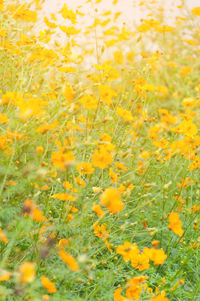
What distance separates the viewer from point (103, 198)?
0.96 metres

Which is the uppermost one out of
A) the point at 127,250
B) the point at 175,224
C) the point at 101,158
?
the point at 101,158

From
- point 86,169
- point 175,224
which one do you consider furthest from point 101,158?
point 175,224

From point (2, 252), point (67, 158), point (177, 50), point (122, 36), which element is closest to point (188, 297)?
point (2, 252)

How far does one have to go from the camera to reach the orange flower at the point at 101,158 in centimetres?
145

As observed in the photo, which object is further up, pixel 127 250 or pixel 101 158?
pixel 101 158

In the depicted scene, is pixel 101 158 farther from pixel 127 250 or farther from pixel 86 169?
pixel 127 250

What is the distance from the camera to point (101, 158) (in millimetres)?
1472

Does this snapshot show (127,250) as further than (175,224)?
No

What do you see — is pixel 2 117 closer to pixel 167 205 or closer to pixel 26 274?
pixel 26 274

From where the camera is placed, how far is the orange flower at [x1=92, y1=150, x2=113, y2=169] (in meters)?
1.45

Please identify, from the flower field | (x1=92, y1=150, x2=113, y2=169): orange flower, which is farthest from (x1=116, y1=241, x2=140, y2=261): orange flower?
(x1=92, y1=150, x2=113, y2=169): orange flower

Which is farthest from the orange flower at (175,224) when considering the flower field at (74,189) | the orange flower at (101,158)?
the orange flower at (101,158)

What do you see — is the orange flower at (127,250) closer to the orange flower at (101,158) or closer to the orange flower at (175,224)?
the orange flower at (175,224)

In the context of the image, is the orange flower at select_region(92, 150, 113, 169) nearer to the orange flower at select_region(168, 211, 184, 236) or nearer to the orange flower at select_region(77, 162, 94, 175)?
the orange flower at select_region(77, 162, 94, 175)
